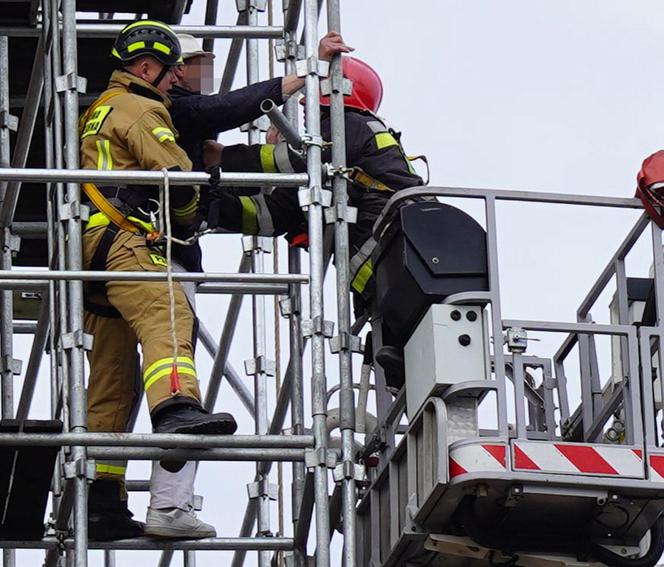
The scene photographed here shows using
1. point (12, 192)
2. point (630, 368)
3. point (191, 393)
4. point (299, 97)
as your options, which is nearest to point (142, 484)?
point (12, 192)

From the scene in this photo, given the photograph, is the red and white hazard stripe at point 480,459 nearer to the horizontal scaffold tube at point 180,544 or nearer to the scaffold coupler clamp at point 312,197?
the horizontal scaffold tube at point 180,544

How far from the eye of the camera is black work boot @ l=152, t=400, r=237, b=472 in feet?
34.9

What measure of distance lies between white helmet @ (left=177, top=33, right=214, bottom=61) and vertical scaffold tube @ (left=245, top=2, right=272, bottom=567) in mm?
1147

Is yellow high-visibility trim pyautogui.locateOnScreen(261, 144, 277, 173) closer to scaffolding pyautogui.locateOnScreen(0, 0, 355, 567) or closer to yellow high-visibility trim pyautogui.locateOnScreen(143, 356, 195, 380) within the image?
scaffolding pyautogui.locateOnScreen(0, 0, 355, 567)

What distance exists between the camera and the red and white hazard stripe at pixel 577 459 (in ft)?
33.7

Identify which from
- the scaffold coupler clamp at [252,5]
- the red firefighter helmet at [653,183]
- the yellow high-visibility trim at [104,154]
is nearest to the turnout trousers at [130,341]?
the yellow high-visibility trim at [104,154]

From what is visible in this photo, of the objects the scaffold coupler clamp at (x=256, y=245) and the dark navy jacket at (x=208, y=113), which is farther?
the scaffold coupler clamp at (x=256, y=245)

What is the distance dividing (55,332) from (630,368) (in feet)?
9.77

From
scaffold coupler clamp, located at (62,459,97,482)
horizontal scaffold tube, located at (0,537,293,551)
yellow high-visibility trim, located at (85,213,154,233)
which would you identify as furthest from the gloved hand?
scaffold coupler clamp, located at (62,459,97,482)

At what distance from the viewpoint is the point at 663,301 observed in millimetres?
10820

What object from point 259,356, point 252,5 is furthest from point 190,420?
point 252,5

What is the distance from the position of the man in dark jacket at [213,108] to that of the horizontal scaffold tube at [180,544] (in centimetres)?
141

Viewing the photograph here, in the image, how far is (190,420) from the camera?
10672mm

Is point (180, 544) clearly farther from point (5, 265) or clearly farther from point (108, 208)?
point (5, 265)
